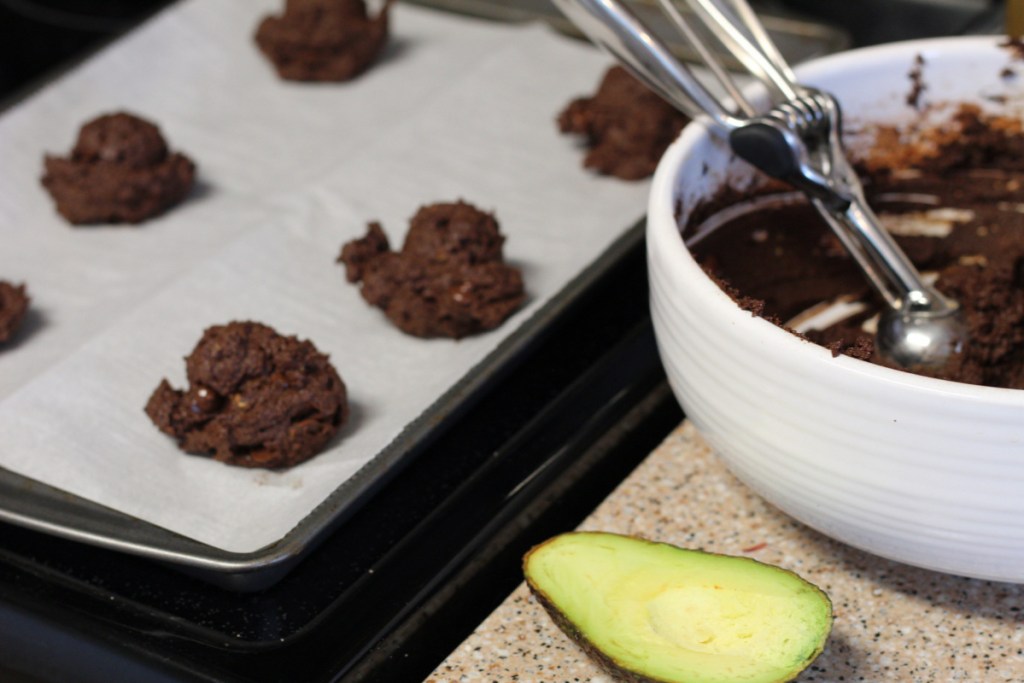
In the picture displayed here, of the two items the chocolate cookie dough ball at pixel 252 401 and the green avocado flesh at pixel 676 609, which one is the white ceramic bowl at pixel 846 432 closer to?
the green avocado flesh at pixel 676 609

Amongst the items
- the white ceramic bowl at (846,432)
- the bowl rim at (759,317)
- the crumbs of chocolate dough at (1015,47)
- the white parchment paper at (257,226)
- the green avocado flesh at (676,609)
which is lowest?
the white parchment paper at (257,226)

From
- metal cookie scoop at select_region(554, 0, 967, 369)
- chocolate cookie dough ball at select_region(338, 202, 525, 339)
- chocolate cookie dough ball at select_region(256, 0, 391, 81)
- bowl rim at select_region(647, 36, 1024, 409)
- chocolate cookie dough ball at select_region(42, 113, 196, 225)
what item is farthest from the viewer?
chocolate cookie dough ball at select_region(256, 0, 391, 81)

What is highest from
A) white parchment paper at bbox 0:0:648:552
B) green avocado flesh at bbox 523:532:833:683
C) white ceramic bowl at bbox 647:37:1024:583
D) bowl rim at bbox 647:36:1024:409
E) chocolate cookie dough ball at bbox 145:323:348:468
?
bowl rim at bbox 647:36:1024:409

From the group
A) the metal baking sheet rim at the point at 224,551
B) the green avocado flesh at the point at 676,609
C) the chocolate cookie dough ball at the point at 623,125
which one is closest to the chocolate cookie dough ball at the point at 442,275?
the metal baking sheet rim at the point at 224,551

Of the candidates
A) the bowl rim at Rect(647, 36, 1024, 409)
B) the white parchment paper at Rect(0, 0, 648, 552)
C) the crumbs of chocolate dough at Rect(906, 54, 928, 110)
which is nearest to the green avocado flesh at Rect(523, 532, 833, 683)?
the bowl rim at Rect(647, 36, 1024, 409)

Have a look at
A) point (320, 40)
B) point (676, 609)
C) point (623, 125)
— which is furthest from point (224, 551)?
point (320, 40)

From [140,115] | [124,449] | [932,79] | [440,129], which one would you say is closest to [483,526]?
[124,449]

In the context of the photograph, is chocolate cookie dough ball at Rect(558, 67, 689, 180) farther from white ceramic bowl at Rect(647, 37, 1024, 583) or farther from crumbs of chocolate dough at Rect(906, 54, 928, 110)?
white ceramic bowl at Rect(647, 37, 1024, 583)
